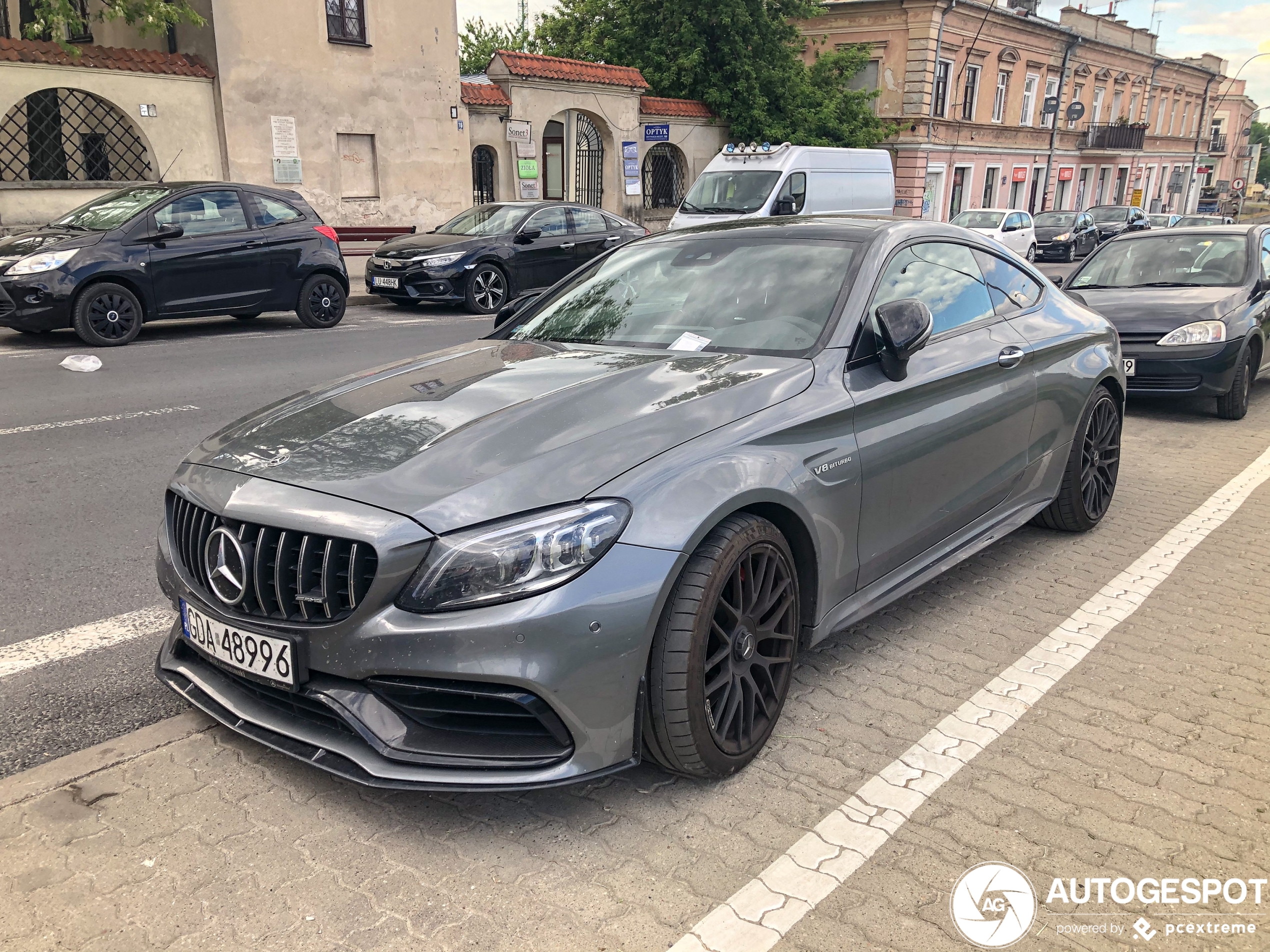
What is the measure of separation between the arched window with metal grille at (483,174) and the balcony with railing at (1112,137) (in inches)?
1511

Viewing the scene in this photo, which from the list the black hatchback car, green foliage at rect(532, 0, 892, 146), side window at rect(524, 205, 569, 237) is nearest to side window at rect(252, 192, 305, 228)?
the black hatchback car

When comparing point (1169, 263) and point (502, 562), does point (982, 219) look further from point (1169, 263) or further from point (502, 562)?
point (502, 562)

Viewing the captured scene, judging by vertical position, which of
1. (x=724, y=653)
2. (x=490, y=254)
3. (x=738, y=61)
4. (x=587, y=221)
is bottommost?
(x=724, y=653)

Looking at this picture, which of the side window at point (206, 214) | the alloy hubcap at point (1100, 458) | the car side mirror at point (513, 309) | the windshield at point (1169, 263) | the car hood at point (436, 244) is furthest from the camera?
the car hood at point (436, 244)

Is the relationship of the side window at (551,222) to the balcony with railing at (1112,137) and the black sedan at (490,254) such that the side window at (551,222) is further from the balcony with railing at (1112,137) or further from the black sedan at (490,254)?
the balcony with railing at (1112,137)

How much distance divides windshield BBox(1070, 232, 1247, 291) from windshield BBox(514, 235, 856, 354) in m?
6.28

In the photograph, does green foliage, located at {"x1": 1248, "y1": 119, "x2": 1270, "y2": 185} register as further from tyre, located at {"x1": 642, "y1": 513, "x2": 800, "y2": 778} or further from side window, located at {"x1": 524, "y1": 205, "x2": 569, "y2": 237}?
tyre, located at {"x1": 642, "y1": 513, "x2": 800, "y2": 778}

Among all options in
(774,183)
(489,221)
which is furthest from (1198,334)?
(774,183)

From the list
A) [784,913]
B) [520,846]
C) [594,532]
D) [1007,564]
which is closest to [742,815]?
[784,913]

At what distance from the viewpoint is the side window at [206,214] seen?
11.2m

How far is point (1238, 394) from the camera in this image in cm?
807

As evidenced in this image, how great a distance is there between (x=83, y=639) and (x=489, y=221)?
499 inches

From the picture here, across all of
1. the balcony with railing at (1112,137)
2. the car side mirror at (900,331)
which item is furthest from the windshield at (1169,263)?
the balcony with railing at (1112,137)

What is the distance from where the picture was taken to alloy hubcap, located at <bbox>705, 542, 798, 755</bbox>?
2730mm
